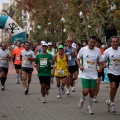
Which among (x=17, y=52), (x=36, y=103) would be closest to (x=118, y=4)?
(x=17, y=52)

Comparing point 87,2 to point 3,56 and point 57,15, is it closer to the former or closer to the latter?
point 3,56

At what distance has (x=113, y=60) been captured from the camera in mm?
12812

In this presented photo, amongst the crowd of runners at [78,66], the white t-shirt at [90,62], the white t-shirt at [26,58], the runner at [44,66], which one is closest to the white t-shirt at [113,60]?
the crowd of runners at [78,66]

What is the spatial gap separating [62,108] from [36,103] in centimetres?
138

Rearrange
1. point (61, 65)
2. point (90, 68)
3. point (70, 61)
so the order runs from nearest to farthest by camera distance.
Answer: point (90, 68), point (61, 65), point (70, 61)

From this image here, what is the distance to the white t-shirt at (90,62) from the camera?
12758 millimetres

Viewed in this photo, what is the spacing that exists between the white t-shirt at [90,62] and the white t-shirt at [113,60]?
8.0 inches

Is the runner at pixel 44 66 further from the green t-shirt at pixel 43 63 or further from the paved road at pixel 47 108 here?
the paved road at pixel 47 108

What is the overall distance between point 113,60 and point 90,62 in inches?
22.2

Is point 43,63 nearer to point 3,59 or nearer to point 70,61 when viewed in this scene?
point 70,61

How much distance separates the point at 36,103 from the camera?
15234mm

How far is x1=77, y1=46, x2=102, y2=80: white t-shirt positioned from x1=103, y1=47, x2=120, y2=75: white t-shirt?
202 mm

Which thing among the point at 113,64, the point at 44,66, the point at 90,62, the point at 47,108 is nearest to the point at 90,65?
the point at 90,62

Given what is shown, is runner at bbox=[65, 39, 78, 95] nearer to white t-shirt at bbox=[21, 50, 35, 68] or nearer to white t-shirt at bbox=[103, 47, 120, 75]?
white t-shirt at bbox=[21, 50, 35, 68]
